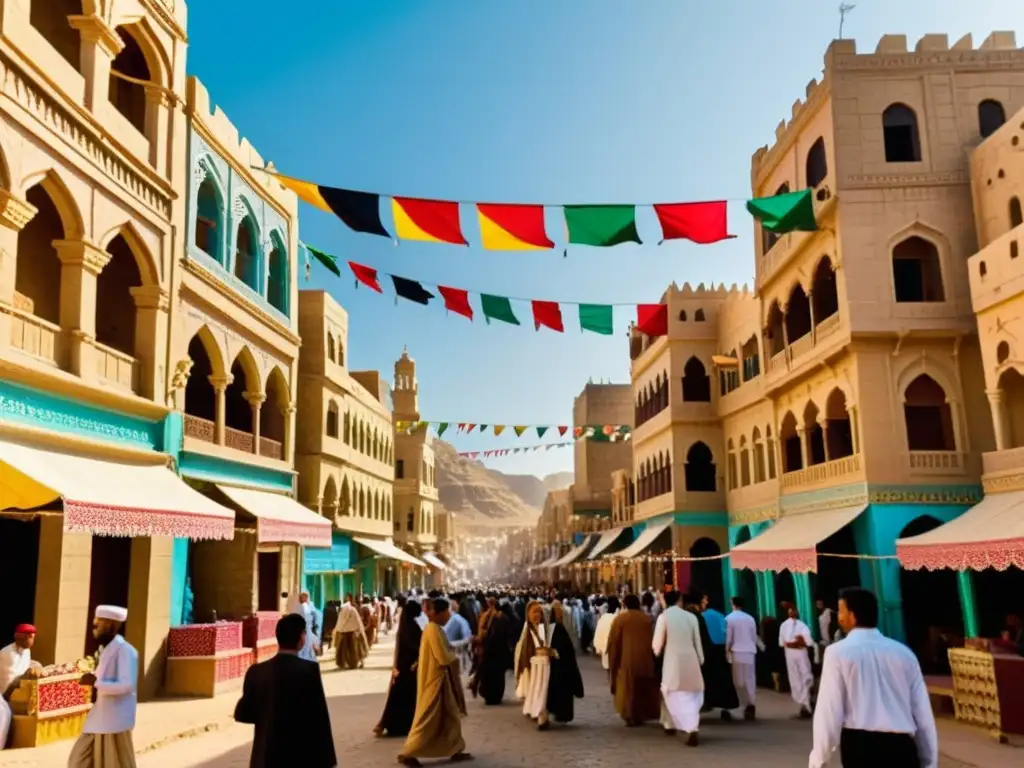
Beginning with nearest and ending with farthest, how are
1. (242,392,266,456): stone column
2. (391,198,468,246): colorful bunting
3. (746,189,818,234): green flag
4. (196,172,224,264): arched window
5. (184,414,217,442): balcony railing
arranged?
(391,198,468,246): colorful bunting < (746,189,818,234): green flag < (184,414,217,442): balcony railing < (196,172,224,264): arched window < (242,392,266,456): stone column

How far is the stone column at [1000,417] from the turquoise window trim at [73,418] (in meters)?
12.9

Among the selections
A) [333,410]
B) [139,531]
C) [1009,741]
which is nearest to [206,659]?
[139,531]

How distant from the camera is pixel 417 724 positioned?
8.44 meters

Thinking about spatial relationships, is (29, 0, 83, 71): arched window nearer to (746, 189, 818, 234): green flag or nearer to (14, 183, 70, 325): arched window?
(14, 183, 70, 325): arched window

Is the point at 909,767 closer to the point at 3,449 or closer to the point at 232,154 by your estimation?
the point at 3,449

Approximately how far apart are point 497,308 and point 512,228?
11.1 ft

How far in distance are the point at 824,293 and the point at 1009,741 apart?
11.5 metres

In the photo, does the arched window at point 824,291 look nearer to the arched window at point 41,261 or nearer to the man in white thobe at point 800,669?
the man in white thobe at point 800,669

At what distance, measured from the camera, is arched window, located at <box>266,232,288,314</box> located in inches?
757

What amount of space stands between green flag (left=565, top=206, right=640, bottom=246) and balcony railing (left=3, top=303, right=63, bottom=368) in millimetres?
6701

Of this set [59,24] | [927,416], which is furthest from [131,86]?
[927,416]

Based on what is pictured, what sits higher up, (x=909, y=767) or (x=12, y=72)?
(x=12, y=72)

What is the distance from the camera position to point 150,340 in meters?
13.1

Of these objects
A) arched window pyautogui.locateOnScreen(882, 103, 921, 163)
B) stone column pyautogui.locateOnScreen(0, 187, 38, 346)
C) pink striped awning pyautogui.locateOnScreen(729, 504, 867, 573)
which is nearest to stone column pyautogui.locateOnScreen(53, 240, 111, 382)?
stone column pyautogui.locateOnScreen(0, 187, 38, 346)
